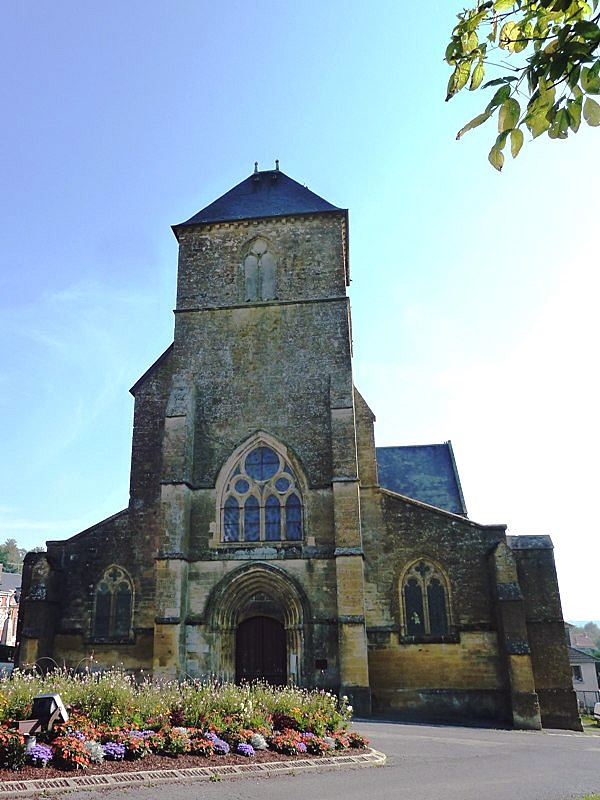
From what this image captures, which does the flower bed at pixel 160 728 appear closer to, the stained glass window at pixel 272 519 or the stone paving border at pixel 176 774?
the stone paving border at pixel 176 774

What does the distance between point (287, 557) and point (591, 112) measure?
17.1m

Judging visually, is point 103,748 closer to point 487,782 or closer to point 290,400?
point 487,782

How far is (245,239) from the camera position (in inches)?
933

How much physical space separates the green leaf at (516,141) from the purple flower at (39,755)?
30.2 feet

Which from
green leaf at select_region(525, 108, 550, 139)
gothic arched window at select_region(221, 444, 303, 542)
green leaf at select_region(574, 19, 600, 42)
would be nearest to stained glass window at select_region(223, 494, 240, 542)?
gothic arched window at select_region(221, 444, 303, 542)

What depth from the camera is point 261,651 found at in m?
19.3

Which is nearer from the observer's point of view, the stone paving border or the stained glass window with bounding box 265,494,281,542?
the stone paving border

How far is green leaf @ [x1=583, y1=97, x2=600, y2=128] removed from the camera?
9.87 ft

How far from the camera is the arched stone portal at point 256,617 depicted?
18.3 meters

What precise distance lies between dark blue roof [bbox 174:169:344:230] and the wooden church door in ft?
47.8

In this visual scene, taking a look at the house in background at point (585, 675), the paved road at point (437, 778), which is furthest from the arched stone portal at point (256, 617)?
the house in background at point (585, 675)

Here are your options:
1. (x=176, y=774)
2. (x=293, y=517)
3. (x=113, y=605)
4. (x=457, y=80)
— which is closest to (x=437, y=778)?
(x=176, y=774)

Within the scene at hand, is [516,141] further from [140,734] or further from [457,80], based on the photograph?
[140,734]

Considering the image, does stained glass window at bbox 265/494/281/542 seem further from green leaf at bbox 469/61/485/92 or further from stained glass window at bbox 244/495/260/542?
green leaf at bbox 469/61/485/92
